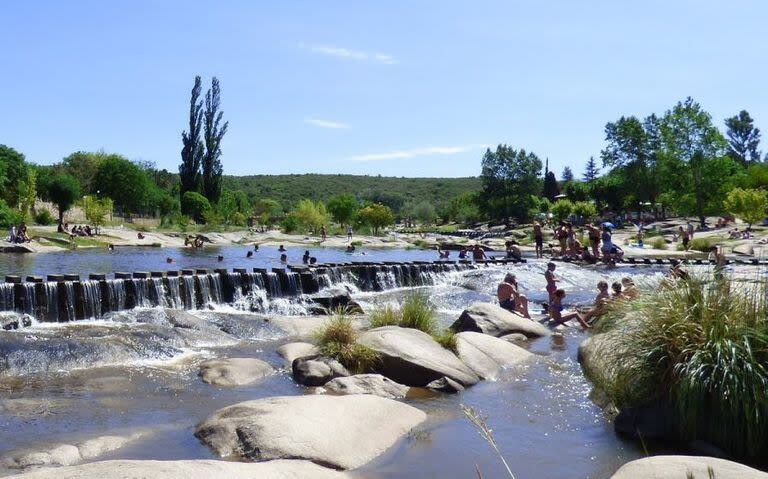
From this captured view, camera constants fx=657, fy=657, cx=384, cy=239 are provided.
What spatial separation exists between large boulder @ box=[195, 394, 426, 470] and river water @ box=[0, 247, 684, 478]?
0.18 metres

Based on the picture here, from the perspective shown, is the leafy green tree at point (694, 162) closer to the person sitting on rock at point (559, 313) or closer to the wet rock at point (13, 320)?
the person sitting on rock at point (559, 313)

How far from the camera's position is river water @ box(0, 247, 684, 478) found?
6.13m

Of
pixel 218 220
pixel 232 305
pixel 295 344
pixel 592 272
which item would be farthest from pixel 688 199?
pixel 295 344

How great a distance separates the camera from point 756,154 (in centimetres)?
9650

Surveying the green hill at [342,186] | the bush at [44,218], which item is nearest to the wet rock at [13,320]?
the bush at [44,218]

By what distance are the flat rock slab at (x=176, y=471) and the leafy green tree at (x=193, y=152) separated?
6169 centimetres

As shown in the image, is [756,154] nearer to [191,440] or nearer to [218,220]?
[218,220]

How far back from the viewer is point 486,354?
10.4 metres

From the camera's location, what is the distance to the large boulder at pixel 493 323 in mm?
12656

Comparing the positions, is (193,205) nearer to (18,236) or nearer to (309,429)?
(18,236)

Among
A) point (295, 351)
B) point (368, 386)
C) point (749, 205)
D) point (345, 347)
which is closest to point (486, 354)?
point (345, 347)

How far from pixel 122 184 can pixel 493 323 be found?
6976 cm

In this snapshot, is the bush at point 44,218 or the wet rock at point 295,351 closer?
the wet rock at point 295,351

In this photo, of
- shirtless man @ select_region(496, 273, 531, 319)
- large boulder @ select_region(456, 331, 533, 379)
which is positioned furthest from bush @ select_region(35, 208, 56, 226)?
large boulder @ select_region(456, 331, 533, 379)
